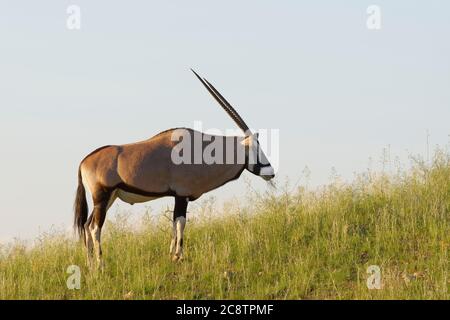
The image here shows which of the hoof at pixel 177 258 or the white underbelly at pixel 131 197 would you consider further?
the hoof at pixel 177 258

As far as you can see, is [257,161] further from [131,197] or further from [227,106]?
[131,197]

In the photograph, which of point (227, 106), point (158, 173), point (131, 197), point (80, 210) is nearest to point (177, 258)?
point (131, 197)

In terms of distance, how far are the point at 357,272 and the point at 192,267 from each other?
271 cm

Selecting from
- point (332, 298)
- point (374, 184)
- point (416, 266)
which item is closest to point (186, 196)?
point (332, 298)

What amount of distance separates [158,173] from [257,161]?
1.81m

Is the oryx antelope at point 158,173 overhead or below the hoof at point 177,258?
overhead

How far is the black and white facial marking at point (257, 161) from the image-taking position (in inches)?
462

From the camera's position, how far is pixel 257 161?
11.8 meters

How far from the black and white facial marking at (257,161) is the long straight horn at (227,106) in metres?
0.28

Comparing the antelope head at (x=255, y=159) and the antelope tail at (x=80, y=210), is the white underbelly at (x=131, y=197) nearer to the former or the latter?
the antelope tail at (x=80, y=210)

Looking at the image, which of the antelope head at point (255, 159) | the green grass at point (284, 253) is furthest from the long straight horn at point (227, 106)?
the green grass at point (284, 253)

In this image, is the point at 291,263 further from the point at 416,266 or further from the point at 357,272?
the point at 416,266

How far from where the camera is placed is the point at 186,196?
11148 mm

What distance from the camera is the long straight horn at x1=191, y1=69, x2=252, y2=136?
39.4 feet
